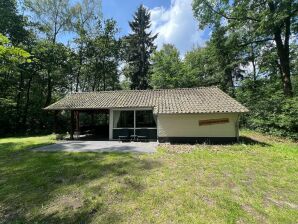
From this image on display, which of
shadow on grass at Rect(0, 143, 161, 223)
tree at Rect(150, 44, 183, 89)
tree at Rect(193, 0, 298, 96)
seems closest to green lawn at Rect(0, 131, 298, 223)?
shadow on grass at Rect(0, 143, 161, 223)

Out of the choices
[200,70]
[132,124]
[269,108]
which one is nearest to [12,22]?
[132,124]

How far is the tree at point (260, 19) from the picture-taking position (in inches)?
604

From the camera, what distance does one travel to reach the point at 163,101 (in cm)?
1501

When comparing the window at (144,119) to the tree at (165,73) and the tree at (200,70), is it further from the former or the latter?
the tree at (200,70)

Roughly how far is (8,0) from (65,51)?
727 cm

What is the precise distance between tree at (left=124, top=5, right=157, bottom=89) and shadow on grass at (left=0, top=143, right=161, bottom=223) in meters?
20.7

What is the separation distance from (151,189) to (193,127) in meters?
8.02

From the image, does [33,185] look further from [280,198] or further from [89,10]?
[89,10]

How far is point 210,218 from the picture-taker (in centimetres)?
415

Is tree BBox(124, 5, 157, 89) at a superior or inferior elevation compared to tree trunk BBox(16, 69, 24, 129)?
superior

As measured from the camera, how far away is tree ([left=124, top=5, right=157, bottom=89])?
29.7 metres

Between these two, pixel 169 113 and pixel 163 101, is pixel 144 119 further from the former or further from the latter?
pixel 169 113

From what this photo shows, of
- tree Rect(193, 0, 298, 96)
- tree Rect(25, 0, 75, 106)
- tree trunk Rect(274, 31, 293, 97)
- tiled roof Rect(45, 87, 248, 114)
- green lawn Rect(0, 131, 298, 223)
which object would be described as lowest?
green lawn Rect(0, 131, 298, 223)

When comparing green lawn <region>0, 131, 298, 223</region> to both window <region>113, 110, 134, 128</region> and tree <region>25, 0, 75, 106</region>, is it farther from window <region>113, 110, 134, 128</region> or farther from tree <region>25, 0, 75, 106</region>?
tree <region>25, 0, 75, 106</region>
